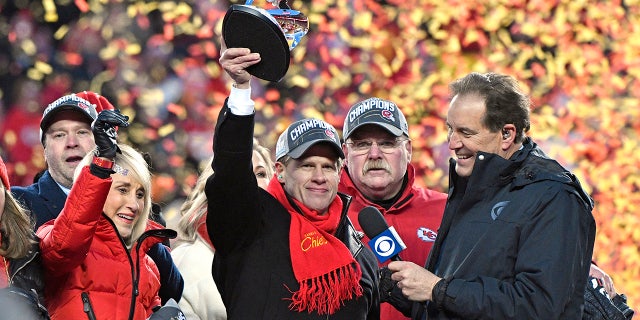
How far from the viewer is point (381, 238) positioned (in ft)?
10.5

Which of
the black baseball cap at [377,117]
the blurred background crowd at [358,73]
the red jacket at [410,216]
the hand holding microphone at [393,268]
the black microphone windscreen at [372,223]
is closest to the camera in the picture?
the hand holding microphone at [393,268]

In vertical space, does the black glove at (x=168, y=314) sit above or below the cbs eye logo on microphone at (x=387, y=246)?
below

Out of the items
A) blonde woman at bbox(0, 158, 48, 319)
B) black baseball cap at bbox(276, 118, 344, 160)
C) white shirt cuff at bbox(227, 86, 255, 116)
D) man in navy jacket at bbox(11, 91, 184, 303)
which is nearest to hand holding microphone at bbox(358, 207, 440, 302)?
black baseball cap at bbox(276, 118, 344, 160)

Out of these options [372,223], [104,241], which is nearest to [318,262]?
[372,223]

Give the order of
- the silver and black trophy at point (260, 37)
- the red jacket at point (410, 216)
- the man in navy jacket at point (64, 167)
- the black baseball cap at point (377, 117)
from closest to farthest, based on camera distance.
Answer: the silver and black trophy at point (260, 37) → the man in navy jacket at point (64, 167) → the red jacket at point (410, 216) → the black baseball cap at point (377, 117)

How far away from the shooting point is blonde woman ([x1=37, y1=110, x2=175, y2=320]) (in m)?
3.12

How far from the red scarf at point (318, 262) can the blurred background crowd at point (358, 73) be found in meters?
3.14

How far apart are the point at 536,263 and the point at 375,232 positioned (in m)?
0.51

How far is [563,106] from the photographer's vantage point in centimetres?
742

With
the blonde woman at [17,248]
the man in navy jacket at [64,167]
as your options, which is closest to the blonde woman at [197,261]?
the man in navy jacket at [64,167]

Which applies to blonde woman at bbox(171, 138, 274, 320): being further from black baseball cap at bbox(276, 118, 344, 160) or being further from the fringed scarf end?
the fringed scarf end

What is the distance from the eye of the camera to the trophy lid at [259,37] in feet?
9.58

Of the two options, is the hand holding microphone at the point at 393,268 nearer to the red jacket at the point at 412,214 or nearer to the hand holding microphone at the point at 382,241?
the hand holding microphone at the point at 382,241

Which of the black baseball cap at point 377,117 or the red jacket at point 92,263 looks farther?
the black baseball cap at point 377,117
